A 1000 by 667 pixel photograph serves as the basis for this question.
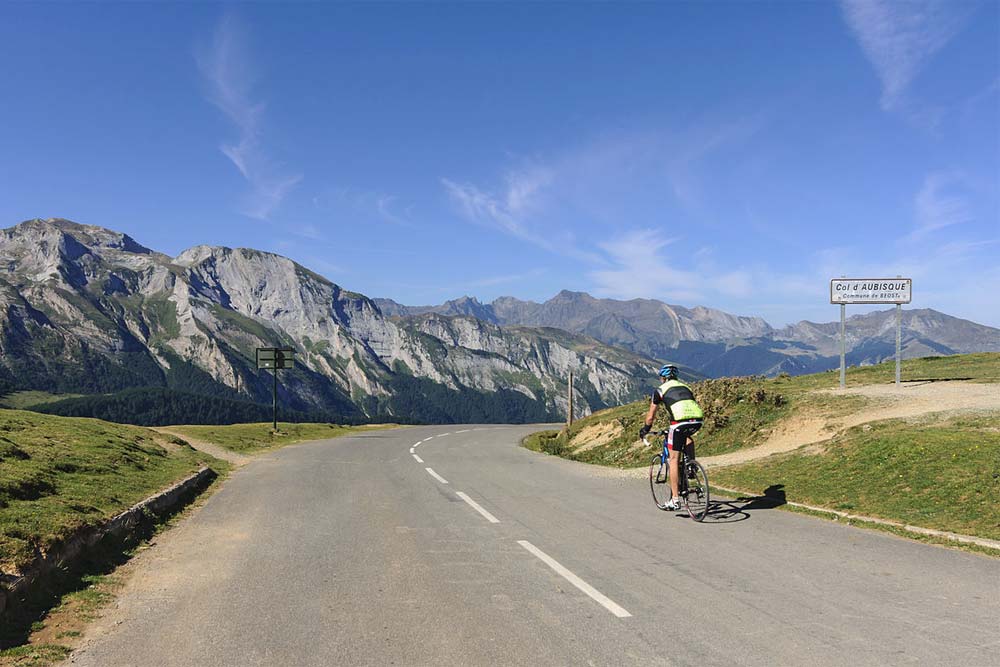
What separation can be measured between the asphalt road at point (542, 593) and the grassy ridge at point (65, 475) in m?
1.33

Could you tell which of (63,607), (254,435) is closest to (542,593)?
(63,607)

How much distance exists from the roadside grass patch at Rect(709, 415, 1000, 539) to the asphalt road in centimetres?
139

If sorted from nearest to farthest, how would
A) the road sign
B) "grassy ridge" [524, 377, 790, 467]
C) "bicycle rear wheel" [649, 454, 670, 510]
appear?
"bicycle rear wheel" [649, 454, 670, 510], "grassy ridge" [524, 377, 790, 467], the road sign

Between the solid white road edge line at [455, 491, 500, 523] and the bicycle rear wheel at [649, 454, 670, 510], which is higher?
the bicycle rear wheel at [649, 454, 670, 510]

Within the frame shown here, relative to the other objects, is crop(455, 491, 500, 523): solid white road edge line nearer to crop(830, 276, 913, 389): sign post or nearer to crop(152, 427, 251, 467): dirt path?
crop(152, 427, 251, 467): dirt path

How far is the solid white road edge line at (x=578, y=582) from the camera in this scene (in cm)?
668

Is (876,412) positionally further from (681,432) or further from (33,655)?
(33,655)

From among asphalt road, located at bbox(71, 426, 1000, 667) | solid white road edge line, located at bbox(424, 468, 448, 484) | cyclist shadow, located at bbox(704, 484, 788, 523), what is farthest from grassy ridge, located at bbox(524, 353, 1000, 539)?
solid white road edge line, located at bbox(424, 468, 448, 484)

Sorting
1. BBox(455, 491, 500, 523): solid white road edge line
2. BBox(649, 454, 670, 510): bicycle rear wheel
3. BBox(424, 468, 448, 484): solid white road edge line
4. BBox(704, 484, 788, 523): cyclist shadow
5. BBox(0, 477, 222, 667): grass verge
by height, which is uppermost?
BBox(649, 454, 670, 510): bicycle rear wheel

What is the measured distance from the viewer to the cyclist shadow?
12023 mm

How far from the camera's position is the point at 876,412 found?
2097 cm

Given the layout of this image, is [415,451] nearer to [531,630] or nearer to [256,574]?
[256,574]

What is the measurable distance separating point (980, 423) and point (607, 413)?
25523mm

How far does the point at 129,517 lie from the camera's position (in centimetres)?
1109
